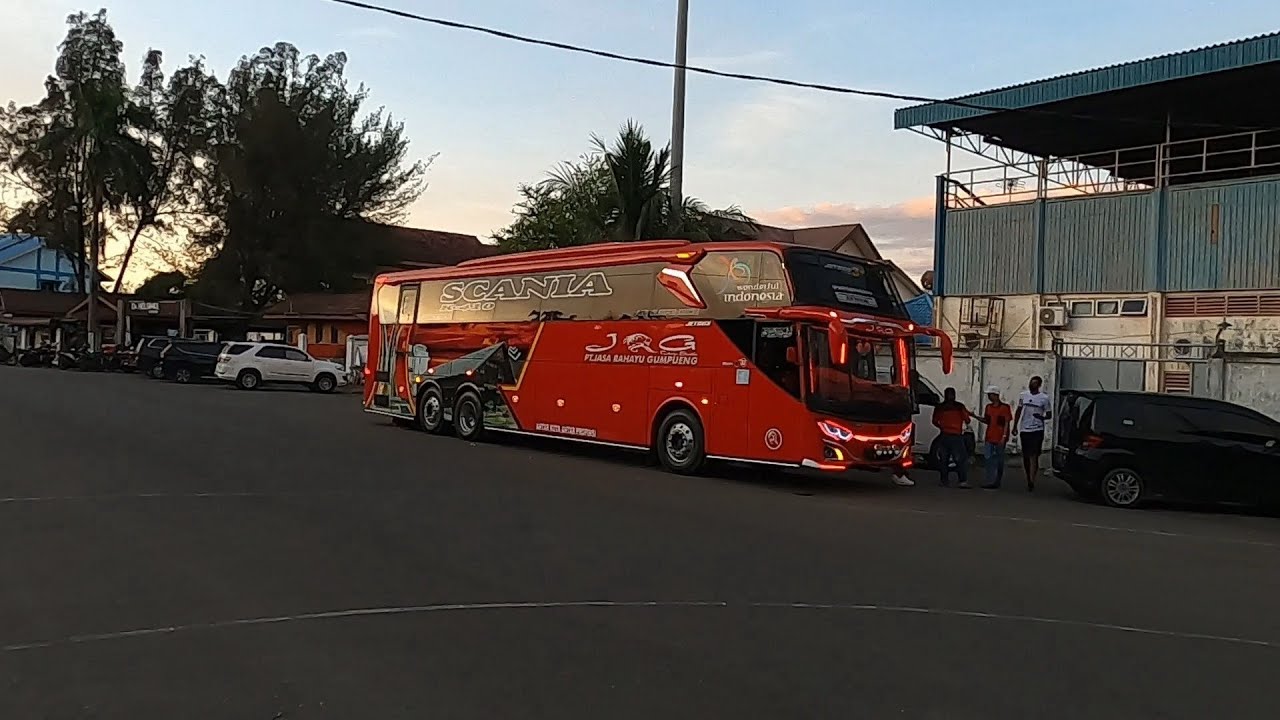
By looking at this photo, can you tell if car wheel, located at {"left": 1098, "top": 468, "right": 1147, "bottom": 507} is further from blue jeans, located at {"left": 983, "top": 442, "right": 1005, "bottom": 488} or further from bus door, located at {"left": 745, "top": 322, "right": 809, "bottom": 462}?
bus door, located at {"left": 745, "top": 322, "right": 809, "bottom": 462}

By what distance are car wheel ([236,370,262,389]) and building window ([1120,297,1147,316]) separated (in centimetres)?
2891

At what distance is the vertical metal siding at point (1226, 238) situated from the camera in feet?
72.4

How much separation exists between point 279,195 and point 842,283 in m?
47.7

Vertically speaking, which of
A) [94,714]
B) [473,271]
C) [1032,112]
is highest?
[1032,112]

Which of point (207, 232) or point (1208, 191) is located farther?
point (207, 232)

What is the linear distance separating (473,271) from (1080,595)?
15511mm

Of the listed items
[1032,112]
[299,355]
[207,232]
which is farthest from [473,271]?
[207,232]

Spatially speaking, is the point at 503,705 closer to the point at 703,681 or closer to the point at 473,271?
the point at 703,681

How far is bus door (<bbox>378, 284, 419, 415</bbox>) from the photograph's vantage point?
23781 mm

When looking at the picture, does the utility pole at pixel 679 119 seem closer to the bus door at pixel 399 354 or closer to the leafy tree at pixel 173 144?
the bus door at pixel 399 354

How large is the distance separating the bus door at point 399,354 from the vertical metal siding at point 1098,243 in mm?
14275

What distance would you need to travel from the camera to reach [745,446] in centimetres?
1636

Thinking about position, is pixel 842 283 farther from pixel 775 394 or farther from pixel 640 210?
pixel 640 210

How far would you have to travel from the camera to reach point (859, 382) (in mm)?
15883
